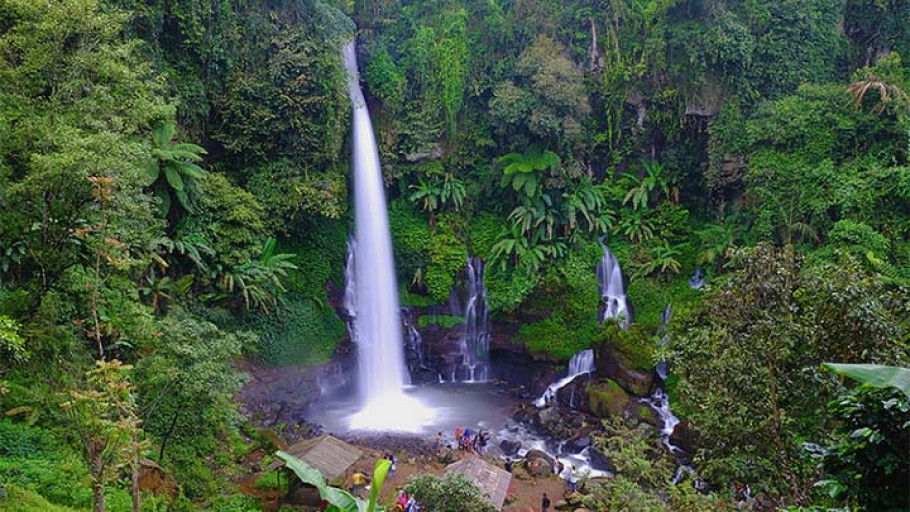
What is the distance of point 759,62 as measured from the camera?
19.4m

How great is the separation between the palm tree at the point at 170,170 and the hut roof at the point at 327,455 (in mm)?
6774

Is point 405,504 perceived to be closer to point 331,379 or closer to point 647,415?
point 647,415

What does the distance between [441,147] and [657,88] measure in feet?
27.5

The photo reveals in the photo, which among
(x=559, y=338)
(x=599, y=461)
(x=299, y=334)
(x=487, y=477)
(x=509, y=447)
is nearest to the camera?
(x=487, y=477)

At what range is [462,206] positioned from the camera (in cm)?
2222

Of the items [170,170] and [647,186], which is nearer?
[170,170]

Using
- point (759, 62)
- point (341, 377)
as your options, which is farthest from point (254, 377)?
point (759, 62)

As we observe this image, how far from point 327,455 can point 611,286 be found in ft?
39.9

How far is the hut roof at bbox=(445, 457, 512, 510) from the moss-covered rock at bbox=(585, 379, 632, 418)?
5433 millimetres

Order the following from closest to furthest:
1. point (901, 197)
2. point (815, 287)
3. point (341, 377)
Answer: point (815, 287) → point (901, 197) → point (341, 377)

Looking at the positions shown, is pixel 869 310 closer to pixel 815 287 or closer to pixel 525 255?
pixel 815 287

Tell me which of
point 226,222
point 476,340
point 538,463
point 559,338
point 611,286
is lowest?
point 538,463

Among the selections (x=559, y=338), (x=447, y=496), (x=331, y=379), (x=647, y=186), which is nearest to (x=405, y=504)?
(x=447, y=496)

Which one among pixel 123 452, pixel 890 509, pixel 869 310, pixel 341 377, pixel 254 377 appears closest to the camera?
pixel 890 509
